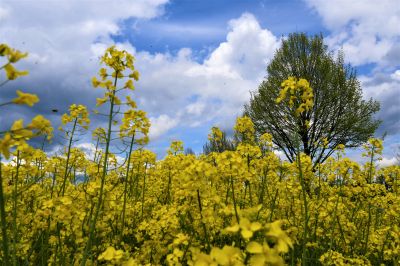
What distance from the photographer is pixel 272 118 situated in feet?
85.8

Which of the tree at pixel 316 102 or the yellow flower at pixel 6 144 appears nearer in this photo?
the yellow flower at pixel 6 144

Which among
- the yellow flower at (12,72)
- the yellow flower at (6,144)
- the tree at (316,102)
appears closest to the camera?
the yellow flower at (6,144)

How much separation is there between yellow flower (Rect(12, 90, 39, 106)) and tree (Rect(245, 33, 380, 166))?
22740 mm

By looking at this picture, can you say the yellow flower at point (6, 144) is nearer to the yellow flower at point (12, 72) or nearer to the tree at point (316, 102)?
the yellow flower at point (12, 72)

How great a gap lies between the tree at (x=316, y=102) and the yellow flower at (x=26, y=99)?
22740mm

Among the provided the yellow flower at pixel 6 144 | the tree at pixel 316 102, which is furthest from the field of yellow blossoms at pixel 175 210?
the tree at pixel 316 102

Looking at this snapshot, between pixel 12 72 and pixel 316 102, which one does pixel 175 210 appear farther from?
pixel 316 102

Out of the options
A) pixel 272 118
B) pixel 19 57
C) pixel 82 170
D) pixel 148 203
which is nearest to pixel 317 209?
pixel 148 203

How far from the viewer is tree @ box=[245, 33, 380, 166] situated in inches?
987

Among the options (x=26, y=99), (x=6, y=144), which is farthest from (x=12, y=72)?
(x=6, y=144)

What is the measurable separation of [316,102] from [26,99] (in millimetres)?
24488

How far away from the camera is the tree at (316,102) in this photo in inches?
987

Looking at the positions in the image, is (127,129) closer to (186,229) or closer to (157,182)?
(186,229)

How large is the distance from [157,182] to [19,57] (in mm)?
5772
